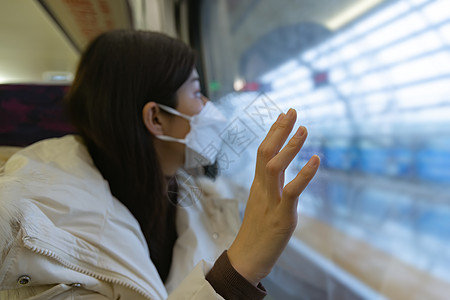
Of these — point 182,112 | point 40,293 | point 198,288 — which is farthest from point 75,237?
point 182,112

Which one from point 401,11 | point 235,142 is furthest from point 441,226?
point 235,142

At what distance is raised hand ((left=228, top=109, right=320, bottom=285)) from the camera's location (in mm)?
408

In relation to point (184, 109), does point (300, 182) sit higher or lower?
higher

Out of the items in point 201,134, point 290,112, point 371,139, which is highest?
point 290,112

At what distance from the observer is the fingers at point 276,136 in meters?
0.42

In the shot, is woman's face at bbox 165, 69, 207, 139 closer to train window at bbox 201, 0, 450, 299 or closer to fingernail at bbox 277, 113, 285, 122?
train window at bbox 201, 0, 450, 299

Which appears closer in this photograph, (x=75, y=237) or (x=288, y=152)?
(x=288, y=152)

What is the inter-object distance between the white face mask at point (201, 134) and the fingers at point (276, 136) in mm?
242

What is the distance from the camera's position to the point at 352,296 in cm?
105

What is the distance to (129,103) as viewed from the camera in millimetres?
744

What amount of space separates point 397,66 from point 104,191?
1074mm

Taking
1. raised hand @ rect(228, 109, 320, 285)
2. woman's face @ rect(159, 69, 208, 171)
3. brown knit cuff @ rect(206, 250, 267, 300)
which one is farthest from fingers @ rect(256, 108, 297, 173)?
woman's face @ rect(159, 69, 208, 171)

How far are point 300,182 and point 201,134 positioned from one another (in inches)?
15.3

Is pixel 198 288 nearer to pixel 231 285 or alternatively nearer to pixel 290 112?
pixel 231 285
